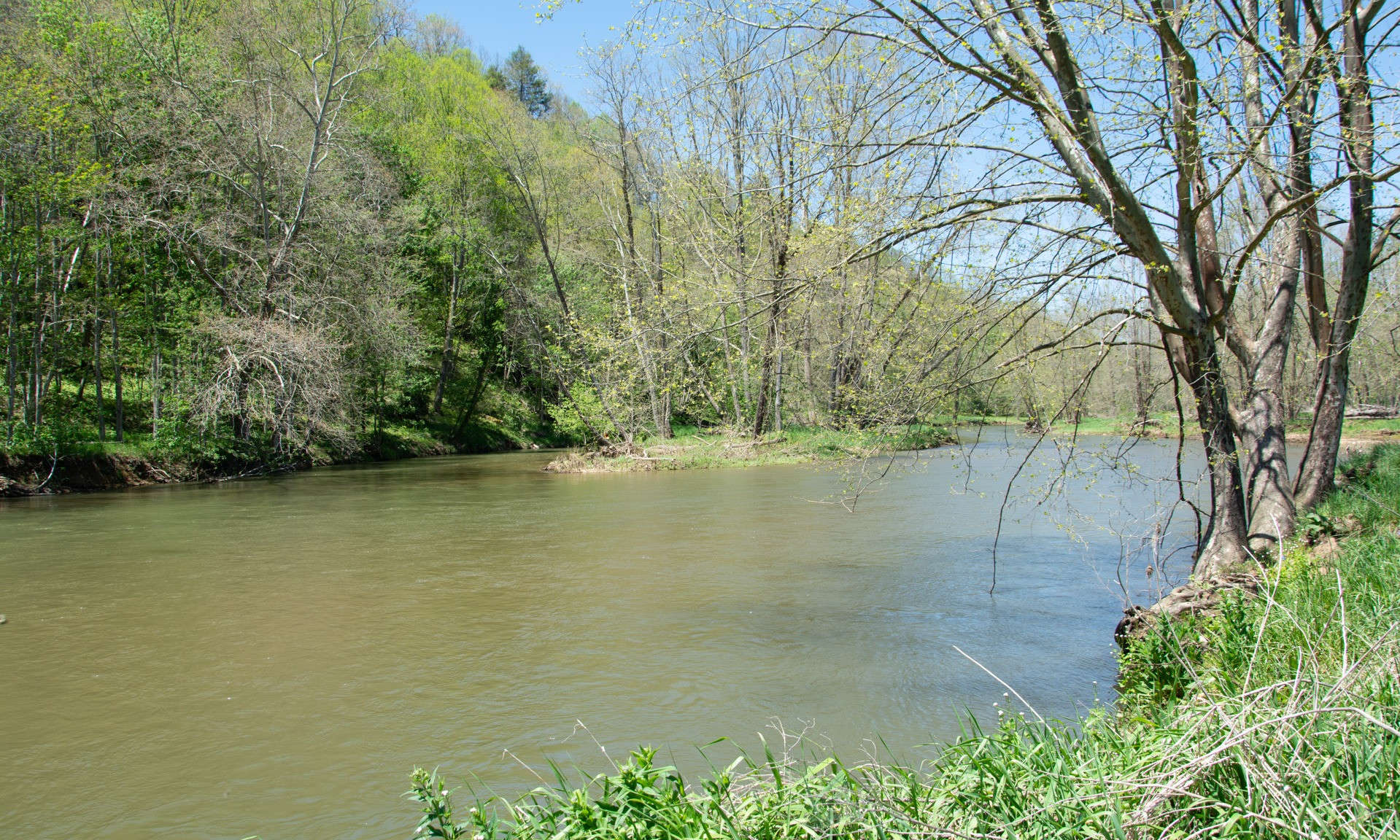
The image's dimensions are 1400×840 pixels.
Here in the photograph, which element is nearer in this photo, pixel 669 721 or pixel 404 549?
pixel 669 721

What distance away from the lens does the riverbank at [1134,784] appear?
2.62 metres

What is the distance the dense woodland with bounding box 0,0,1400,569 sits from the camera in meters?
6.79

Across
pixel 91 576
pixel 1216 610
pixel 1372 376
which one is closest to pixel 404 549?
pixel 91 576

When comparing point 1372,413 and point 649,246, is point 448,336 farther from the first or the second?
point 1372,413

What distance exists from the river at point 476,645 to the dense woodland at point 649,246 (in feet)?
5.13

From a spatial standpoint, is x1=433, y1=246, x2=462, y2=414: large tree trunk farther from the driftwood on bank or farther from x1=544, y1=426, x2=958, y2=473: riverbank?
the driftwood on bank

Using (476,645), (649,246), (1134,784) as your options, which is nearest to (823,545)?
(476,645)

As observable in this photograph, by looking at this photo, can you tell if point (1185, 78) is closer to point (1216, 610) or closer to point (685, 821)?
point (1216, 610)

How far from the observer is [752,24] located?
633 cm

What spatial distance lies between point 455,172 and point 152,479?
1702cm

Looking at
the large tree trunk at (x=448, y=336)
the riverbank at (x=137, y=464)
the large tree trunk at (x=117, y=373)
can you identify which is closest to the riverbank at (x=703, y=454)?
the riverbank at (x=137, y=464)

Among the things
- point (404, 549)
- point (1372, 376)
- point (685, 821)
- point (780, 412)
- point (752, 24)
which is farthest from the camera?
point (1372, 376)

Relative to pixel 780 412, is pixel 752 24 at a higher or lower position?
higher

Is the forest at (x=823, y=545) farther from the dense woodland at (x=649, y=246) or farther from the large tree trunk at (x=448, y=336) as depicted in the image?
the large tree trunk at (x=448, y=336)
